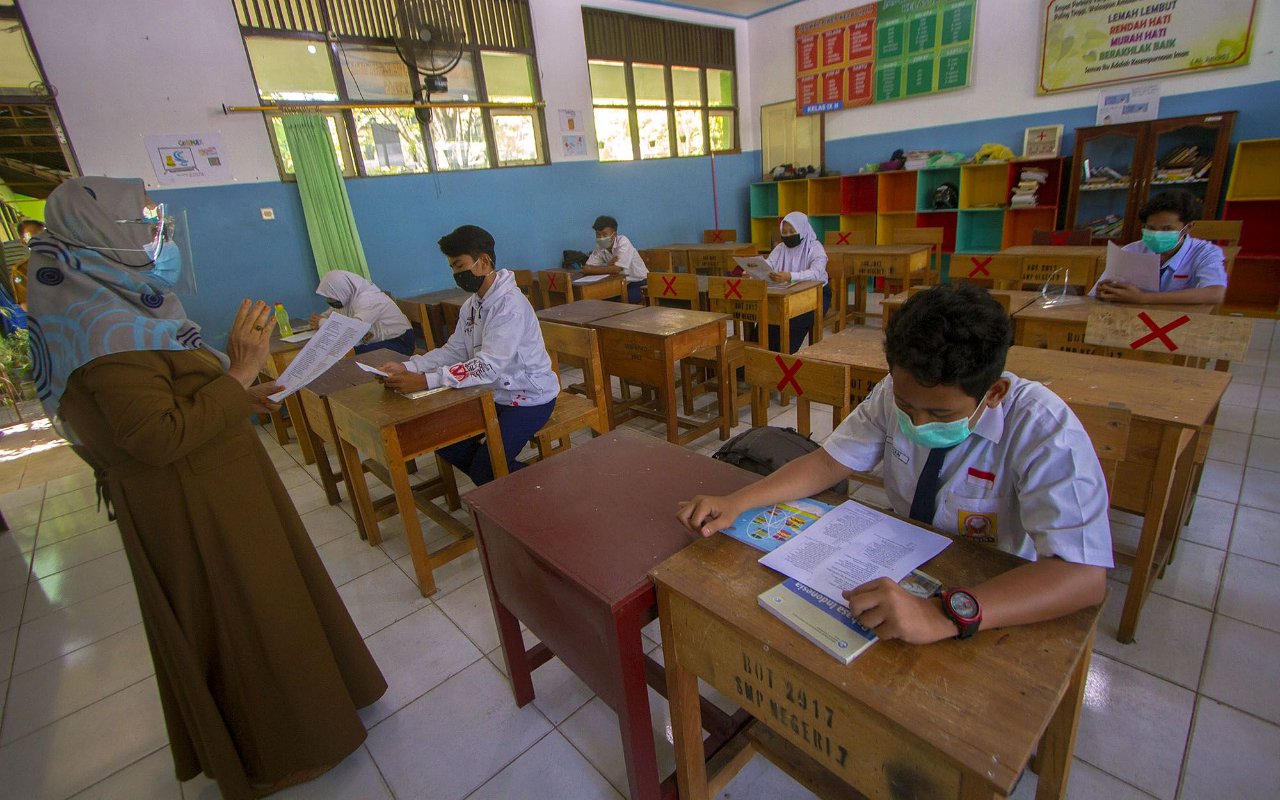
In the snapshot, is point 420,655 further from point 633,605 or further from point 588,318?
point 588,318

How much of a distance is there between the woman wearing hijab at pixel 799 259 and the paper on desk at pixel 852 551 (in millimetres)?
3034

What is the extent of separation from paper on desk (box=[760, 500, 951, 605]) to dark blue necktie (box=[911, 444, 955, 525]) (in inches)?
3.8

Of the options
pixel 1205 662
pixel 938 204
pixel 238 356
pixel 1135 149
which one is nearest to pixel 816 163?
pixel 938 204

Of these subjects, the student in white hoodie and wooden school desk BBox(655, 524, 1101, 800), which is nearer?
wooden school desk BBox(655, 524, 1101, 800)

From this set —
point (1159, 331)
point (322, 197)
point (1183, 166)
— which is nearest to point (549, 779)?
point (1159, 331)

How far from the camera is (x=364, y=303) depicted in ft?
12.5

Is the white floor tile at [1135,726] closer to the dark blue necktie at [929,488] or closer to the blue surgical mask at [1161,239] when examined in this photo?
the dark blue necktie at [929,488]

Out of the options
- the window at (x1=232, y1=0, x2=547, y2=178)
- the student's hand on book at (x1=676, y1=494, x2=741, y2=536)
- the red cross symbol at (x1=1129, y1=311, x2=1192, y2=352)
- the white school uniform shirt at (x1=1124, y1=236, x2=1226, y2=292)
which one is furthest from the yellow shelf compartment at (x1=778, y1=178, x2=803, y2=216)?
the student's hand on book at (x1=676, y1=494, x2=741, y2=536)

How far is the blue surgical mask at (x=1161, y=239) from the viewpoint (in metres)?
2.72

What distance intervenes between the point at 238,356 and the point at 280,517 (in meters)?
0.39

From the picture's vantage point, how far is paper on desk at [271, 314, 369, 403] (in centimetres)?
173

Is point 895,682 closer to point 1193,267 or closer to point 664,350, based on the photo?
point 664,350

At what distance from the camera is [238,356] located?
4.48 ft

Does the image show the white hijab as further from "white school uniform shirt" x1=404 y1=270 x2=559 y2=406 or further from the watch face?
the watch face
